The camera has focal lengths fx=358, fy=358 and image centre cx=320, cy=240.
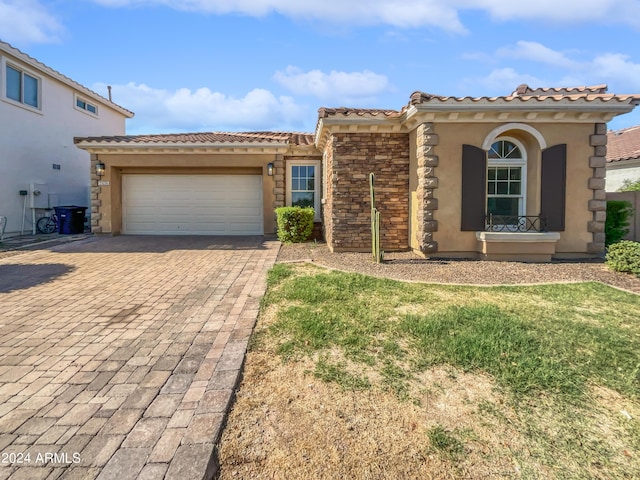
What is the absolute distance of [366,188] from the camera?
363 inches

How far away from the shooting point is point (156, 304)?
16.4 ft

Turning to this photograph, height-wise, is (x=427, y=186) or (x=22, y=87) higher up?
(x=22, y=87)

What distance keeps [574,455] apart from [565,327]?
2187 millimetres

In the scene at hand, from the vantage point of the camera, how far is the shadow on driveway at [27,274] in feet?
19.8

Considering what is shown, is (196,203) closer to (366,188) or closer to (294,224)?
(294,224)

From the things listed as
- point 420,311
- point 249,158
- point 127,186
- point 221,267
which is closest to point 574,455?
point 420,311

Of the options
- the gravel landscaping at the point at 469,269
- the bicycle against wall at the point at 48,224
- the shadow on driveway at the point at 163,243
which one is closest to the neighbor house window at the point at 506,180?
the gravel landscaping at the point at 469,269

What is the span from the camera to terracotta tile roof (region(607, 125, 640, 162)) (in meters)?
14.3

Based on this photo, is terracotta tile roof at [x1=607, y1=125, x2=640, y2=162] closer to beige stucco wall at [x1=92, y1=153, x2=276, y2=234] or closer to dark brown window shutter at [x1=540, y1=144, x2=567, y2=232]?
dark brown window shutter at [x1=540, y1=144, x2=567, y2=232]

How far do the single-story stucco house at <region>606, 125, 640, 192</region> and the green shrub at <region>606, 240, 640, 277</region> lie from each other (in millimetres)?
9597

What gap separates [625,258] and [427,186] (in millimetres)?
3917

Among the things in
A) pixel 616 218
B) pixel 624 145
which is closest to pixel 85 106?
pixel 616 218

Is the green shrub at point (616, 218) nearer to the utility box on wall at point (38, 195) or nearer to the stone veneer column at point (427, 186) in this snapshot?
the stone veneer column at point (427, 186)

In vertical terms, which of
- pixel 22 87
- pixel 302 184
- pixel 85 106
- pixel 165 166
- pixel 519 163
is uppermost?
pixel 85 106
